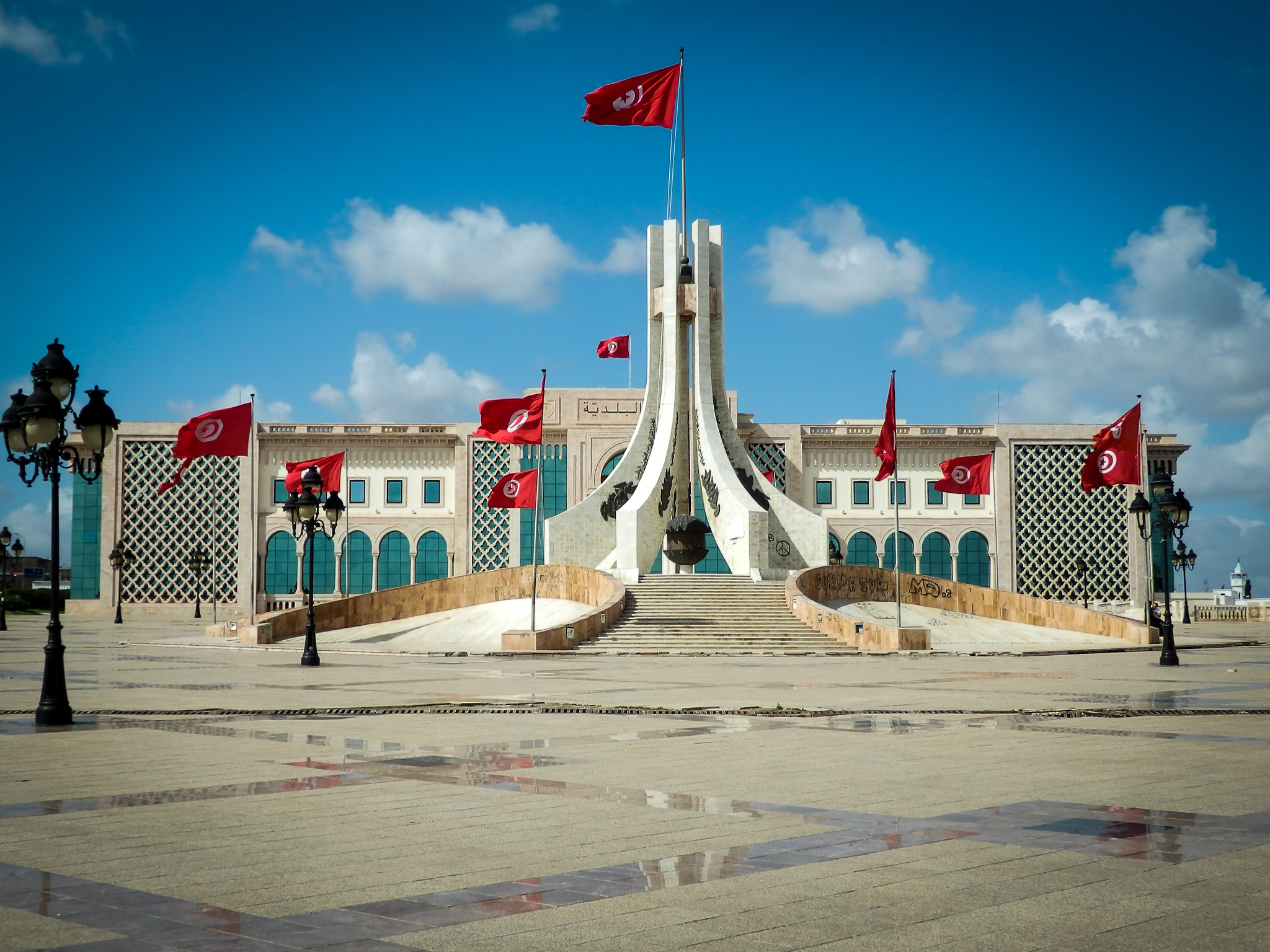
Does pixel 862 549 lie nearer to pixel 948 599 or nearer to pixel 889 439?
pixel 948 599

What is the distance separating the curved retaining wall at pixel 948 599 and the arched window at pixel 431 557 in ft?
80.0

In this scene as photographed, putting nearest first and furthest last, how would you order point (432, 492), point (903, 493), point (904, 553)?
point (432, 492)
point (904, 553)
point (903, 493)

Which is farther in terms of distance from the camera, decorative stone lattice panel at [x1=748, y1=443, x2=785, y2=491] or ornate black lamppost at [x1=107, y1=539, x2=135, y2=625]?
decorative stone lattice panel at [x1=748, y1=443, x2=785, y2=491]

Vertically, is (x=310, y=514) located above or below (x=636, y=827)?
above

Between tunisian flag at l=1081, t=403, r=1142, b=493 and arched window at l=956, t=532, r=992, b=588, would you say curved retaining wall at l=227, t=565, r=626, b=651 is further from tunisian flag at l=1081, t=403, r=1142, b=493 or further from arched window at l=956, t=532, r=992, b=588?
arched window at l=956, t=532, r=992, b=588

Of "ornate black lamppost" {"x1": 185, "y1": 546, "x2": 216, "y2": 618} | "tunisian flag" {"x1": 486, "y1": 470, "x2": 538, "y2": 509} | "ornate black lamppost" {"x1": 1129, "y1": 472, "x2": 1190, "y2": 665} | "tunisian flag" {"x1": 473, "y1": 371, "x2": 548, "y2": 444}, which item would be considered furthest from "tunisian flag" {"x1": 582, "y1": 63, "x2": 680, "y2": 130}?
"ornate black lamppost" {"x1": 185, "y1": 546, "x2": 216, "y2": 618}

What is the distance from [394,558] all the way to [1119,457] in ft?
114

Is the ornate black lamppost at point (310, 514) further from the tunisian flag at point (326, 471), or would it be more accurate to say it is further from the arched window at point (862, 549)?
the arched window at point (862, 549)

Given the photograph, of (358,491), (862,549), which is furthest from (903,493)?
(358,491)

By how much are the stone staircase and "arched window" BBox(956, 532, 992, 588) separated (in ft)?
77.7

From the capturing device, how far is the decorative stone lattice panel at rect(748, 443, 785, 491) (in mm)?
55125

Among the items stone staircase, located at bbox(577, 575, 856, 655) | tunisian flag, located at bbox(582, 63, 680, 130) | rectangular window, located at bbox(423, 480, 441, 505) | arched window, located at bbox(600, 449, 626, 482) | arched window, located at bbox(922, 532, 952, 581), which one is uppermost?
tunisian flag, located at bbox(582, 63, 680, 130)

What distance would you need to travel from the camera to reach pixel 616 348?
43.4 meters

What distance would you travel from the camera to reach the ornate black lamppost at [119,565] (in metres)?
49.1
